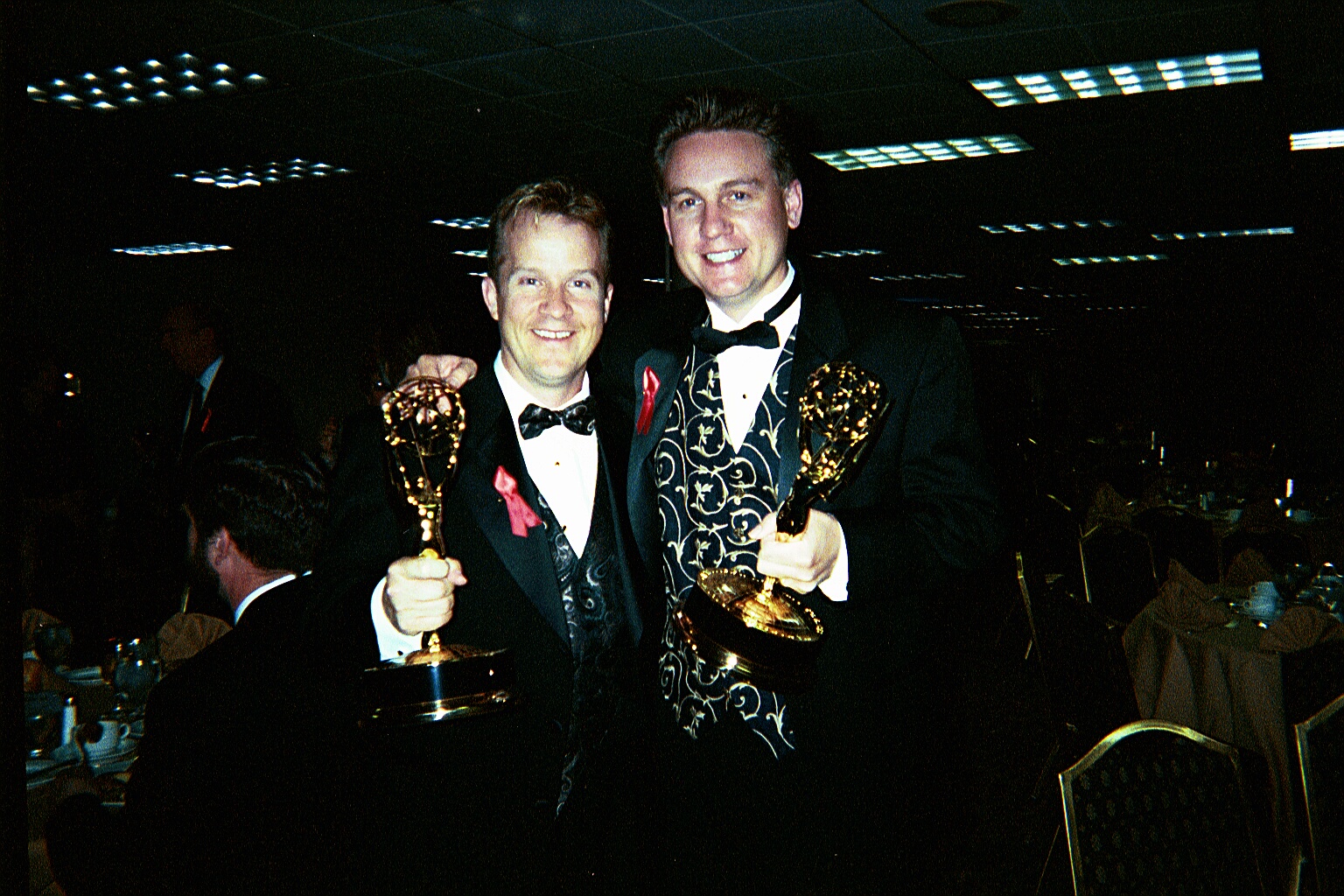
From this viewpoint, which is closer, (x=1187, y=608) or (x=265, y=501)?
(x=265, y=501)

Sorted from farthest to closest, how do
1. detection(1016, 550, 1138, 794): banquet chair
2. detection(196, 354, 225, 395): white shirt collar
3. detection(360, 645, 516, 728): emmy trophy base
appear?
detection(196, 354, 225, 395): white shirt collar, detection(1016, 550, 1138, 794): banquet chair, detection(360, 645, 516, 728): emmy trophy base

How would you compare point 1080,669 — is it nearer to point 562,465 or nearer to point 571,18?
point 562,465

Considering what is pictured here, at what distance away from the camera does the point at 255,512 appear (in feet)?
7.27

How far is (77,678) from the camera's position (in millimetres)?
2812

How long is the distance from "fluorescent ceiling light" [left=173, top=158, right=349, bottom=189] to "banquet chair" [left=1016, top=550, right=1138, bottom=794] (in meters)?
6.69

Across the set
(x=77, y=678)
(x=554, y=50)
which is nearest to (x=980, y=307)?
(x=554, y=50)

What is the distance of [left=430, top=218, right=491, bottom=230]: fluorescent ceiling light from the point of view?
34.8ft

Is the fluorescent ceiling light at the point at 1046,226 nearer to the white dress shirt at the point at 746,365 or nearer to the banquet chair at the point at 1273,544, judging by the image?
the banquet chair at the point at 1273,544

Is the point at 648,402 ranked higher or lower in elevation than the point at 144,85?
lower

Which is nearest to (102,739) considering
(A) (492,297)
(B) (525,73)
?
(A) (492,297)

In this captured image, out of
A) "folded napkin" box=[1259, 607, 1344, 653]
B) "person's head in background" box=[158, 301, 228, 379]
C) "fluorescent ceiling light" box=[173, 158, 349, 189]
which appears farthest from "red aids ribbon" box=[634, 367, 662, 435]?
"fluorescent ceiling light" box=[173, 158, 349, 189]

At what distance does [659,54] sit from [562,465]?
4.30m

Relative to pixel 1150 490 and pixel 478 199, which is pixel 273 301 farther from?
pixel 1150 490

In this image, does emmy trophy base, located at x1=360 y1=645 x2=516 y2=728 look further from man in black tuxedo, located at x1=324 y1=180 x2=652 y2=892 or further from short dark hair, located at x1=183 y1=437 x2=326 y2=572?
short dark hair, located at x1=183 y1=437 x2=326 y2=572
